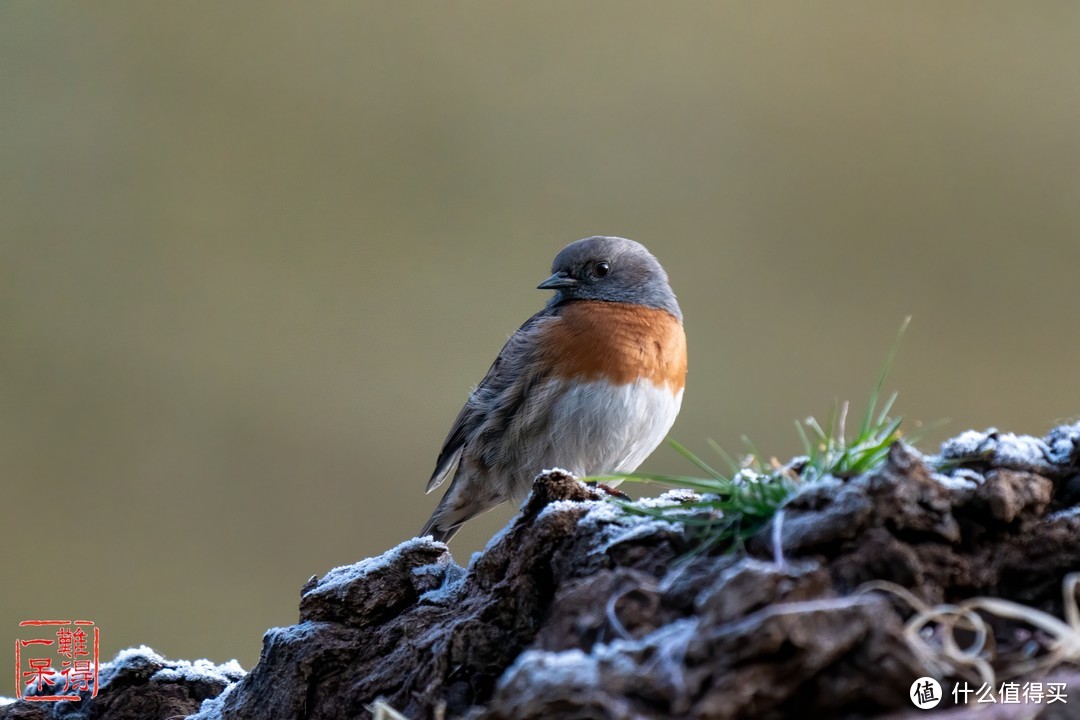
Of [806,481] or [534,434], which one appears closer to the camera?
[806,481]

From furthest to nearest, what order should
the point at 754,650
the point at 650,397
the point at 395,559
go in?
the point at 650,397, the point at 395,559, the point at 754,650

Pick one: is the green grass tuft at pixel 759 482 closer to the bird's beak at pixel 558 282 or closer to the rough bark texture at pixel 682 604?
the rough bark texture at pixel 682 604

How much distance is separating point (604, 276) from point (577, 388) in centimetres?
69

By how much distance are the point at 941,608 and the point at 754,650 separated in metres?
0.36

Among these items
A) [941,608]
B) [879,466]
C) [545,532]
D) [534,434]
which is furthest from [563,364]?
[941,608]

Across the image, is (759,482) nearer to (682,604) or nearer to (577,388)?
(682,604)

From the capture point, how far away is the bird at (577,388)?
4.09m

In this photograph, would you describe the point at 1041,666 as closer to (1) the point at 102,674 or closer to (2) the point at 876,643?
(2) the point at 876,643

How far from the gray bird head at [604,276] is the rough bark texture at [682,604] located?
1.97 metres

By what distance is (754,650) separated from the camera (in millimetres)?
1545
